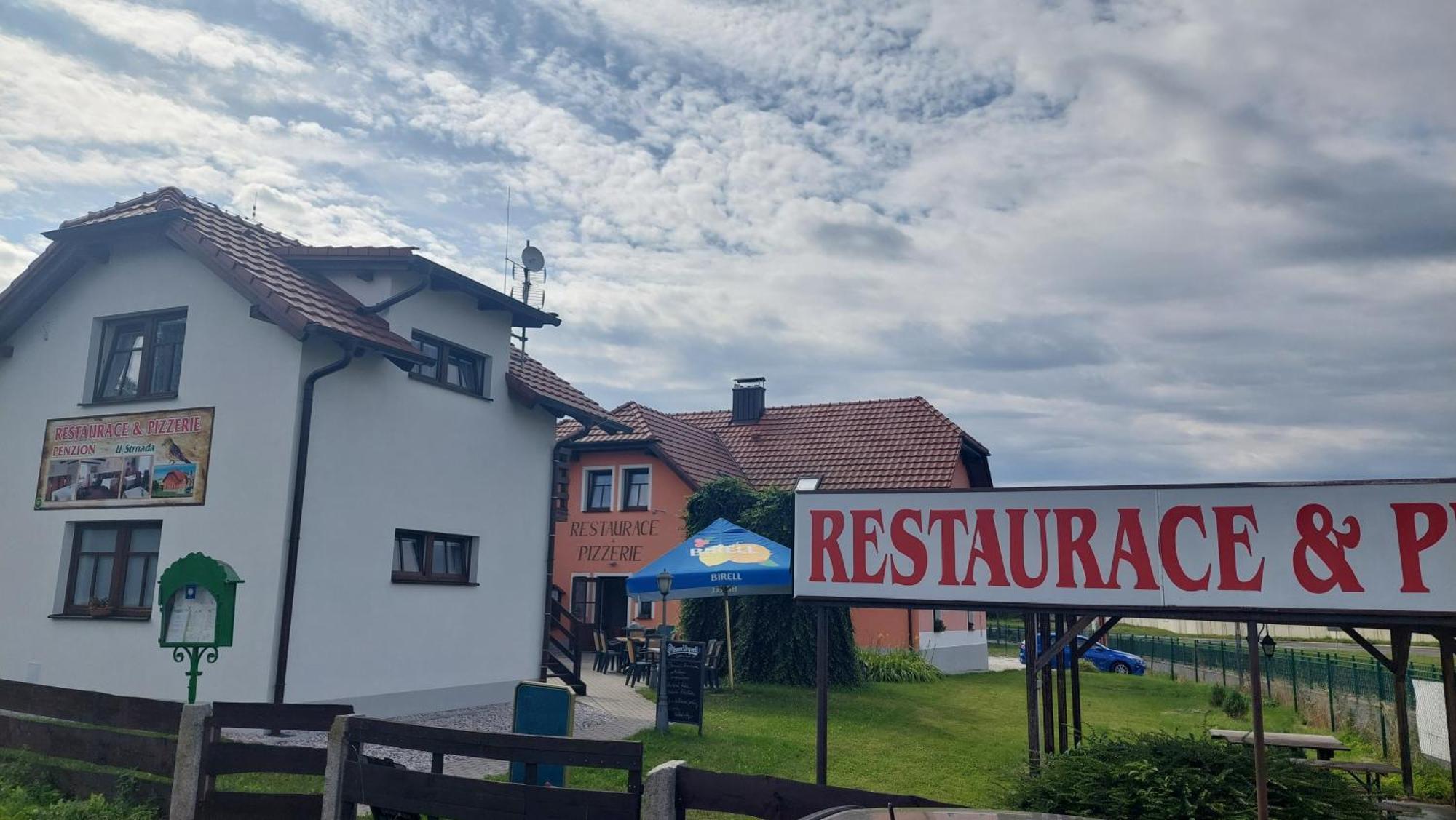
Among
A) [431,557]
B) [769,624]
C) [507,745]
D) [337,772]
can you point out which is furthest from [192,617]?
[769,624]

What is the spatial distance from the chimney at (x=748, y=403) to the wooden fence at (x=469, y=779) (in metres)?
25.3

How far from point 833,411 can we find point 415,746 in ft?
81.7

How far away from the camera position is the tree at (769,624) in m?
Result: 20.1

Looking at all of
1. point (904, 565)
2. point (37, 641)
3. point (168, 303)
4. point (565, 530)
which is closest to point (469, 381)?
point (168, 303)

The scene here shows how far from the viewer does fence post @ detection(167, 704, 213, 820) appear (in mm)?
Answer: 7227

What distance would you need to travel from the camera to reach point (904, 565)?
25.8ft

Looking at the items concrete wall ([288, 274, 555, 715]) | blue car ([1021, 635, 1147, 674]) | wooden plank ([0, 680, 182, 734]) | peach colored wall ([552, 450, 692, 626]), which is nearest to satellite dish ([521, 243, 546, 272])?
concrete wall ([288, 274, 555, 715])

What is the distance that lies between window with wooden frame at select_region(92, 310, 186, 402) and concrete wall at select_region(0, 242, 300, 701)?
0.56ft

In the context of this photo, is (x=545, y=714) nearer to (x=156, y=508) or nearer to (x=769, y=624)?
(x=156, y=508)

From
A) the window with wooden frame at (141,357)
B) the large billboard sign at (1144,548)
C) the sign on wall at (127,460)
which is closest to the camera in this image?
the large billboard sign at (1144,548)

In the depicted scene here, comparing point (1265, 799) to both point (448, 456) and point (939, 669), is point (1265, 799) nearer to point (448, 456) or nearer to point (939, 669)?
point (448, 456)

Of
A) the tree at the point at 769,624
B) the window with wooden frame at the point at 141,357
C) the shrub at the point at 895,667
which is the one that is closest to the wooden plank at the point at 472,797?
the window with wooden frame at the point at 141,357

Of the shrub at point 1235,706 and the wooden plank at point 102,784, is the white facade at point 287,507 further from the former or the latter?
the shrub at point 1235,706

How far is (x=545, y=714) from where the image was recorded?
28.5 ft
